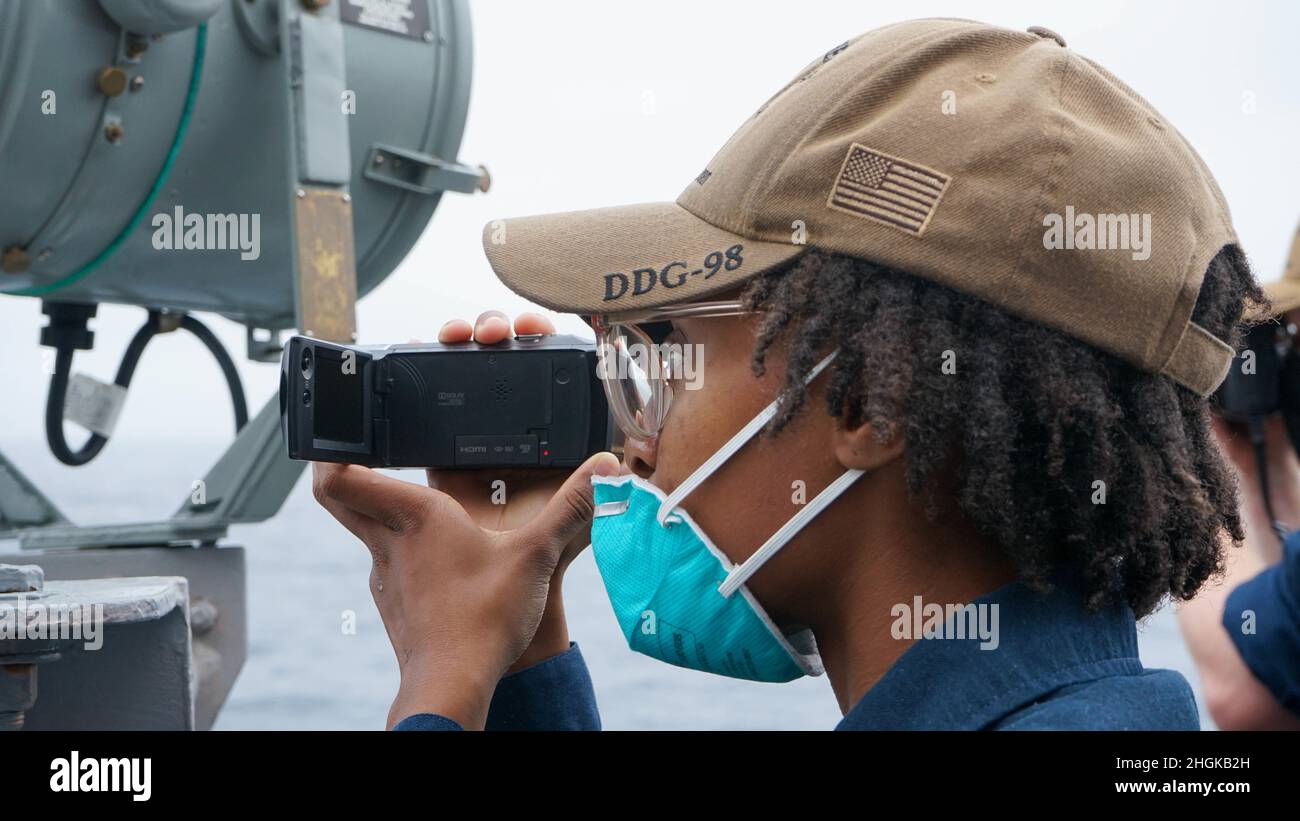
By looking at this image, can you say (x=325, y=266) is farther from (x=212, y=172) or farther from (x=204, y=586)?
(x=204, y=586)

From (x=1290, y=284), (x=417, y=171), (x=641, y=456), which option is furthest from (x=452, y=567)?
(x=417, y=171)

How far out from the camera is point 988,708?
1.28 metres

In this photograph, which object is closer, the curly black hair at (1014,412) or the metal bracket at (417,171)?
the curly black hair at (1014,412)

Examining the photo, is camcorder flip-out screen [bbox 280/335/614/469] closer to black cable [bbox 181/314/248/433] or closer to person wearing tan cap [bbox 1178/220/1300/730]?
person wearing tan cap [bbox 1178/220/1300/730]

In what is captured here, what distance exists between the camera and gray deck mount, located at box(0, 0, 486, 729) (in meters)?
2.58

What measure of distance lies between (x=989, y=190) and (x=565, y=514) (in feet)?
2.12

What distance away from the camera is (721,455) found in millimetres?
1411

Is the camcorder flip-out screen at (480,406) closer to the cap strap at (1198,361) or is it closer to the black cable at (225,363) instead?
the cap strap at (1198,361)

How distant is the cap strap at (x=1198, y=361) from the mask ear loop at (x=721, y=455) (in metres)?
0.32

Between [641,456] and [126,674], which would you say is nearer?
[641,456]

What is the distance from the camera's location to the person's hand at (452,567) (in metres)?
1.60

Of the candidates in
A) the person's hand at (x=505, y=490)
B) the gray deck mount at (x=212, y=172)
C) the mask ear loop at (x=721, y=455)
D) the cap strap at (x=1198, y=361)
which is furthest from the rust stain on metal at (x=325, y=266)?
the cap strap at (x=1198, y=361)
